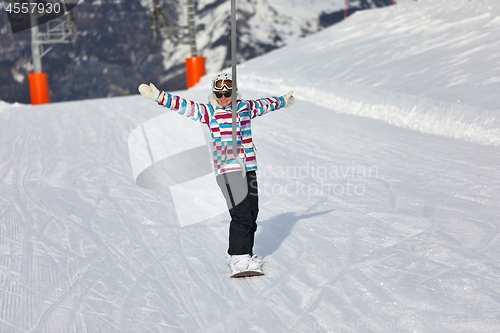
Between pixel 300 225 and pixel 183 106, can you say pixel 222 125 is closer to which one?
pixel 183 106

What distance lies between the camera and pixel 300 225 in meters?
5.01

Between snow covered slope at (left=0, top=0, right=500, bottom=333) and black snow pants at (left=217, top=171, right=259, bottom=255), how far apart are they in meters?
0.22

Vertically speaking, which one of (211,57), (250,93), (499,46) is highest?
(499,46)

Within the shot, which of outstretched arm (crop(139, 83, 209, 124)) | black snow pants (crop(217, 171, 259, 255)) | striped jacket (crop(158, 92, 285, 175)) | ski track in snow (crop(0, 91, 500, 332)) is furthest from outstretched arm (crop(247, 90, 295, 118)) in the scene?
ski track in snow (crop(0, 91, 500, 332))

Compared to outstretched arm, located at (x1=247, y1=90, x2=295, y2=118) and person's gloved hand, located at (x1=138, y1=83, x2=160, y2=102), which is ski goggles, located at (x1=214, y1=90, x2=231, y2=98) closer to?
outstretched arm, located at (x1=247, y1=90, x2=295, y2=118)

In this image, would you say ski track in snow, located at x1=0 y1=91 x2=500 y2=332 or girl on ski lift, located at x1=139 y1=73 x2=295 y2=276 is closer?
ski track in snow, located at x1=0 y1=91 x2=500 y2=332

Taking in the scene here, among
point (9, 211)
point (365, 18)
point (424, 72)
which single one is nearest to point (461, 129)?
point (424, 72)

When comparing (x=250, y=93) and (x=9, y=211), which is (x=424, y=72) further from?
(x=9, y=211)

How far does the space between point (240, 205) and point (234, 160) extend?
273mm

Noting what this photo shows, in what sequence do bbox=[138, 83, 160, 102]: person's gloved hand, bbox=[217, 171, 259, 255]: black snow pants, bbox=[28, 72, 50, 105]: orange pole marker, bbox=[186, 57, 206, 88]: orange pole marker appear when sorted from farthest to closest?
bbox=[186, 57, 206, 88]: orange pole marker
bbox=[28, 72, 50, 105]: orange pole marker
bbox=[217, 171, 259, 255]: black snow pants
bbox=[138, 83, 160, 102]: person's gloved hand

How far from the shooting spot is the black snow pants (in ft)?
12.9

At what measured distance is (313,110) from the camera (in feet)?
32.1

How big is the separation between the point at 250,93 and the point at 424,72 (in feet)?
9.65

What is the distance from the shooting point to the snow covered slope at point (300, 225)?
3.47m
